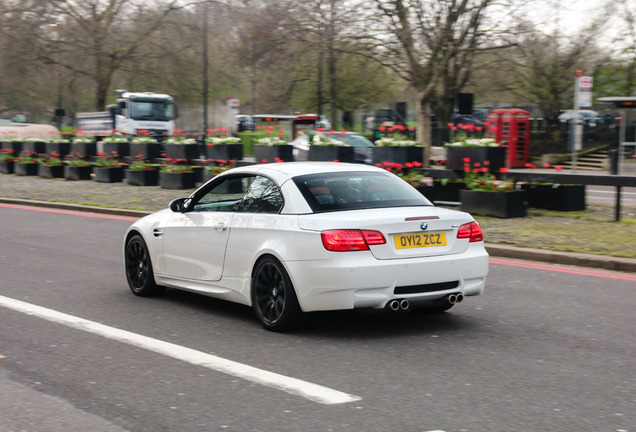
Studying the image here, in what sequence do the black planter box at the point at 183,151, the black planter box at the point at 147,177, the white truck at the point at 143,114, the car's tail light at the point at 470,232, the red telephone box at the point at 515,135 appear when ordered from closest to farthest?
the car's tail light at the point at 470,232 < the black planter box at the point at 183,151 < the black planter box at the point at 147,177 < the red telephone box at the point at 515,135 < the white truck at the point at 143,114

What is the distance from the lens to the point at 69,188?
23.9 metres

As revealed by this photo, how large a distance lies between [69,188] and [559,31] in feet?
69.6

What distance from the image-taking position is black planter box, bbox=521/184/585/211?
15.5 metres

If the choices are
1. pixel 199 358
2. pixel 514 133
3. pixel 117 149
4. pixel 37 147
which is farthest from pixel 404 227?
pixel 37 147

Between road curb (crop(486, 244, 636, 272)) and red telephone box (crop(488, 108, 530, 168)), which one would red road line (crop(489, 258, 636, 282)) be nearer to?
road curb (crop(486, 244, 636, 272))

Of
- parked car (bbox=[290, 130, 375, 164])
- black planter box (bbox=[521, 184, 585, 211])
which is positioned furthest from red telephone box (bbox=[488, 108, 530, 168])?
black planter box (bbox=[521, 184, 585, 211])

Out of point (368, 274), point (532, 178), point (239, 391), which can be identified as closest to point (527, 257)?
point (532, 178)

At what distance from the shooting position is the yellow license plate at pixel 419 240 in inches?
254

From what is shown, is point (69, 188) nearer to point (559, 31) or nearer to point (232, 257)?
point (232, 257)

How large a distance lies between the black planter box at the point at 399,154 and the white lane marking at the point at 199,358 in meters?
9.47

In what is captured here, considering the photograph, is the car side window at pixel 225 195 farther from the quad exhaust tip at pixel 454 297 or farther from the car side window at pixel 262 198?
the quad exhaust tip at pixel 454 297

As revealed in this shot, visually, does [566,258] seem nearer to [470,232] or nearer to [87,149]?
[470,232]

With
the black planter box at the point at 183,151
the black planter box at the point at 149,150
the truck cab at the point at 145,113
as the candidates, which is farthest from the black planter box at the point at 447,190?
the truck cab at the point at 145,113

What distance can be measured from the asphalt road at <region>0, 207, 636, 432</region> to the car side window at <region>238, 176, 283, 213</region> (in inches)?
38.0
